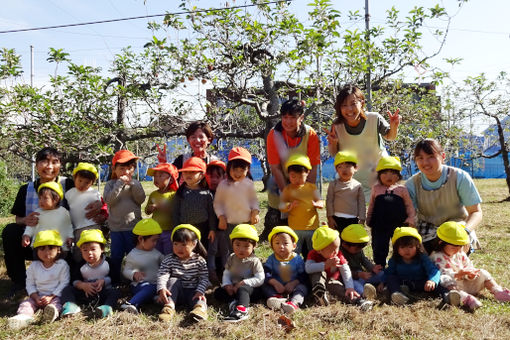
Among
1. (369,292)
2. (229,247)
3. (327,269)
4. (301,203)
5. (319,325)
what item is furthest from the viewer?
(229,247)

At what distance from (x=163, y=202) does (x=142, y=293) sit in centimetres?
104

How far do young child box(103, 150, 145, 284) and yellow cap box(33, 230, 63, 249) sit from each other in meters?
0.65

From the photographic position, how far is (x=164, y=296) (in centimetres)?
359

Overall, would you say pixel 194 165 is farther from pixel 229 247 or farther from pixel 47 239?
pixel 47 239

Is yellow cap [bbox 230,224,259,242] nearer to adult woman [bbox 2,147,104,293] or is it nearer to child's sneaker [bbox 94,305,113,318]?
child's sneaker [bbox 94,305,113,318]

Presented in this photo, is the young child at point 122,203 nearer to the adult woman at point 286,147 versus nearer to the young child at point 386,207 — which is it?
the adult woman at point 286,147

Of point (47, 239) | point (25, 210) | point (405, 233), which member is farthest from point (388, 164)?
point (25, 210)

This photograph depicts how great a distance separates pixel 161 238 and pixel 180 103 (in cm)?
300

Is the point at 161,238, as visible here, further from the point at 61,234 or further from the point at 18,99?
the point at 18,99

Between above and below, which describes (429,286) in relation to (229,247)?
below

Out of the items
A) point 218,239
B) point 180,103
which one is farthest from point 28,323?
point 180,103

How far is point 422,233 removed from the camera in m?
4.12

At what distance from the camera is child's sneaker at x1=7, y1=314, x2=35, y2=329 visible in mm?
3336

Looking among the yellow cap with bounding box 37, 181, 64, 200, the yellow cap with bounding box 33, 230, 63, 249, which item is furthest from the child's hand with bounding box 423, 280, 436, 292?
the yellow cap with bounding box 37, 181, 64, 200
